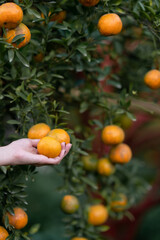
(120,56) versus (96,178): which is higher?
(120,56)

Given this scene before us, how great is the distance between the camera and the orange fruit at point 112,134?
1048mm

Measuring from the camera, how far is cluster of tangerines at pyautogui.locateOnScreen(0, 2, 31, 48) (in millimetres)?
788

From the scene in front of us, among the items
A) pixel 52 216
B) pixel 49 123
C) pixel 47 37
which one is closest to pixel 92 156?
pixel 49 123

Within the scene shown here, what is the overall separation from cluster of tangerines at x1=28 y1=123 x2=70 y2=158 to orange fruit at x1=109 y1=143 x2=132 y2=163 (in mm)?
337

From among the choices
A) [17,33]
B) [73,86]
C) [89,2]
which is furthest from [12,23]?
[73,86]

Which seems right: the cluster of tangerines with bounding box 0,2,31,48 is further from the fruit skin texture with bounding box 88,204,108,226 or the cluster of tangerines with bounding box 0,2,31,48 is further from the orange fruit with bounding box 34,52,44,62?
the fruit skin texture with bounding box 88,204,108,226

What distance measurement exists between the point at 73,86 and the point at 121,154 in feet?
1.02

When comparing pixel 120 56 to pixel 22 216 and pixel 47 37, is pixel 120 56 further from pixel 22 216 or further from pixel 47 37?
pixel 22 216

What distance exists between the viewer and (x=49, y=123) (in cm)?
90

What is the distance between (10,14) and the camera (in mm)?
785

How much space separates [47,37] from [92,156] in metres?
0.51

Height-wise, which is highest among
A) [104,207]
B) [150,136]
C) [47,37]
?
[47,37]

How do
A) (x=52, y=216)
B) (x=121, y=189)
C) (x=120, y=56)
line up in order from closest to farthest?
(x=121, y=189) → (x=120, y=56) → (x=52, y=216)

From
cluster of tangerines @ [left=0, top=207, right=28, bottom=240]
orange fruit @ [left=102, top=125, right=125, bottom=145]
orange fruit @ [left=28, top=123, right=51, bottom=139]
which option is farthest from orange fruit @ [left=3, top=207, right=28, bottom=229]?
orange fruit @ [left=102, top=125, right=125, bottom=145]
